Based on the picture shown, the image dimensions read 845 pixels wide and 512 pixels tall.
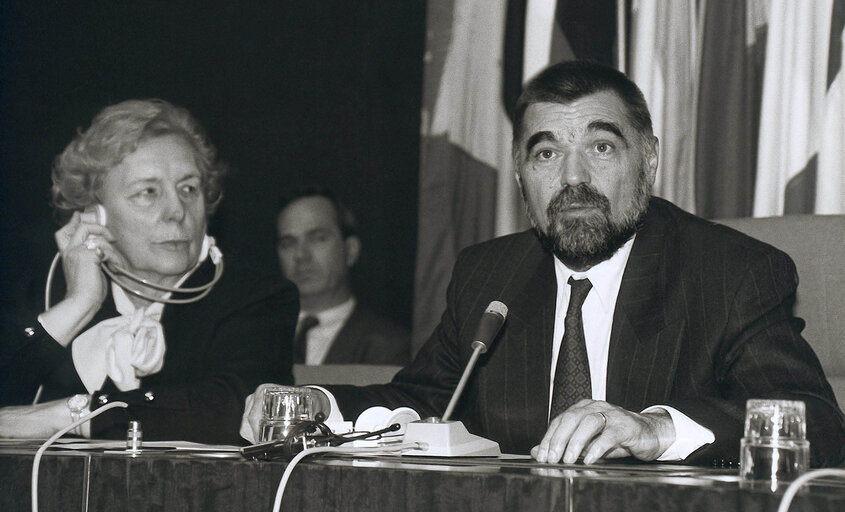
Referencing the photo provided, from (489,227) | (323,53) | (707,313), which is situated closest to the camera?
(707,313)

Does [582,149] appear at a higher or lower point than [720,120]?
lower

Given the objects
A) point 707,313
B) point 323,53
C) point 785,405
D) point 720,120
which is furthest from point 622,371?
point 323,53

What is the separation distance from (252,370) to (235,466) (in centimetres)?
127

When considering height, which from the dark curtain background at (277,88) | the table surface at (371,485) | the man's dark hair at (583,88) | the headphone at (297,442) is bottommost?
the table surface at (371,485)

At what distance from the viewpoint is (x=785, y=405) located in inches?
43.3

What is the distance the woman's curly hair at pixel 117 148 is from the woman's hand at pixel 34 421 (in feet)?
2.77

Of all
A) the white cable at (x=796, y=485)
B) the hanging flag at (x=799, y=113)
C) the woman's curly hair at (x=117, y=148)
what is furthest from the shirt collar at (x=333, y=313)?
the white cable at (x=796, y=485)

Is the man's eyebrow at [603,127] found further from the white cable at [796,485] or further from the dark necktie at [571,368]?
the white cable at [796,485]

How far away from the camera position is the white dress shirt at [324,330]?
13.6 feet

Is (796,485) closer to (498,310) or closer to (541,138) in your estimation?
(498,310)

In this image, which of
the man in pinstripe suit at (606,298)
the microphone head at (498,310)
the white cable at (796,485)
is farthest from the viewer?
the man in pinstripe suit at (606,298)

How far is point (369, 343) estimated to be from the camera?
412 cm

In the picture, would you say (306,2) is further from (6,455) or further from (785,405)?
(785,405)

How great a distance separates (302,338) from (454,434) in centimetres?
285
